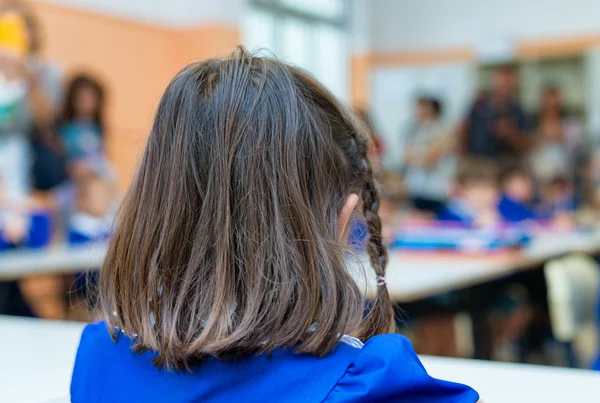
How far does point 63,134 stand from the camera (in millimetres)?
4793

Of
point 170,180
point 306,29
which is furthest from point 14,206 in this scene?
point 306,29

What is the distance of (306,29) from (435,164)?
1.99m

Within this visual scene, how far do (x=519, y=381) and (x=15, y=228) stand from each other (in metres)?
2.98

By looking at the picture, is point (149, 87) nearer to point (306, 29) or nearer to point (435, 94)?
point (306, 29)

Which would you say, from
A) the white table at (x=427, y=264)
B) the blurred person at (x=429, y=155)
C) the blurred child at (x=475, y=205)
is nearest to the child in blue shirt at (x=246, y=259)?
the white table at (x=427, y=264)

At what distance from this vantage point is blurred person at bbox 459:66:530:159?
7.52 metres

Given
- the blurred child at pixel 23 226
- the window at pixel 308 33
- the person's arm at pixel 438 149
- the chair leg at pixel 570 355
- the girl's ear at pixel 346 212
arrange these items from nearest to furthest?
the girl's ear at pixel 346 212 → the chair leg at pixel 570 355 → the blurred child at pixel 23 226 → the window at pixel 308 33 → the person's arm at pixel 438 149

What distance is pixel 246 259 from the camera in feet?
2.31

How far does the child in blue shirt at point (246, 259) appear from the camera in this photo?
685 mm

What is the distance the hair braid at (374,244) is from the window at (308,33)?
602 cm

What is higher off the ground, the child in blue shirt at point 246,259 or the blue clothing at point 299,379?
the child in blue shirt at point 246,259

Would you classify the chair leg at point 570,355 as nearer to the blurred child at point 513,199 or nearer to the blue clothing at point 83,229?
the blurred child at point 513,199

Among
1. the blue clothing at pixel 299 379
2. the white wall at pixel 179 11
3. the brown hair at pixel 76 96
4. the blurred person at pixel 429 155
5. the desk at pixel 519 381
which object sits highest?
the white wall at pixel 179 11

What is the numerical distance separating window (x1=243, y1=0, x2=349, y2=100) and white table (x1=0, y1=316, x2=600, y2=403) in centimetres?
573
